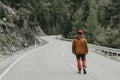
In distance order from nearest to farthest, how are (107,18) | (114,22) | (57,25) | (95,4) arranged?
(114,22) < (107,18) < (95,4) < (57,25)

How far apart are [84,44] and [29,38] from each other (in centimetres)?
4052

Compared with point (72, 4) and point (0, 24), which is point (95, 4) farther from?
point (0, 24)

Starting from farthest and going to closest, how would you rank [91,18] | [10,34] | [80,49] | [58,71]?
[91,18]
[10,34]
[58,71]
[80,49]

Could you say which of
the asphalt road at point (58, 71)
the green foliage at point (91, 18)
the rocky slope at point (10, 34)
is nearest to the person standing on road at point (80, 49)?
the asphalt road at point (58, 71)

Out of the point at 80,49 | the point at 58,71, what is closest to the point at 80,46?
the point at 80,49

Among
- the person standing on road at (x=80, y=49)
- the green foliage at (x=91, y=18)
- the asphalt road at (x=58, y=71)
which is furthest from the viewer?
the green foliage at (x=91, y=18)

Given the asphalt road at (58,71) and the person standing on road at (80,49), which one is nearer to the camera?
the asphalt road at (58,71)

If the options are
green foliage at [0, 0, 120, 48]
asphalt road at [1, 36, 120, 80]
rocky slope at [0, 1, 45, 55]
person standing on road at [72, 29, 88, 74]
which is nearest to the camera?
asphalt road at [1, 36, 120, 80]

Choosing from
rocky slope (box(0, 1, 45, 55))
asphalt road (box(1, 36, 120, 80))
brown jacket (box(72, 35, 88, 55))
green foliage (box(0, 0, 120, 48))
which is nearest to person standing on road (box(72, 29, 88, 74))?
brown jacket (box(72, 35, 88, 55))

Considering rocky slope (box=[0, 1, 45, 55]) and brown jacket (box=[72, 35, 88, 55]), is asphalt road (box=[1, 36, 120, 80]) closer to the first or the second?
brown jacket (box=[72, 35, 88, 55])

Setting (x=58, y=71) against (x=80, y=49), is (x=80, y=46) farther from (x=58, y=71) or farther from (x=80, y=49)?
(x=58, y=71)

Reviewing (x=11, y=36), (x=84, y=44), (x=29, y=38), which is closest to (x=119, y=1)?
(x=29, y=38)

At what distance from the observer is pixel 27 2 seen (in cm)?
8388

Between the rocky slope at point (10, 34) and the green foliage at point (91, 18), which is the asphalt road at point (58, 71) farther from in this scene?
the green foliage at point (91, 18)
